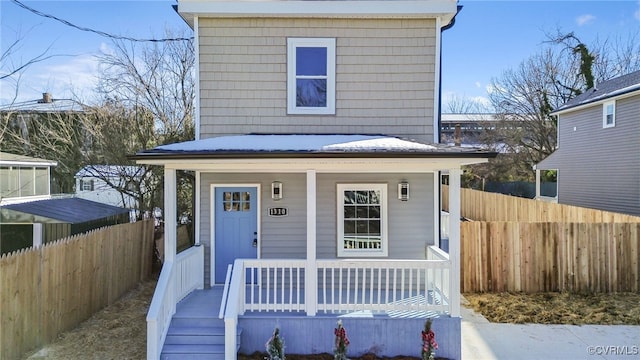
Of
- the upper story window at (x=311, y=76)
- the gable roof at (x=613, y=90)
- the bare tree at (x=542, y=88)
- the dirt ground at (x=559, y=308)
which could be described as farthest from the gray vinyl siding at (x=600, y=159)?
the upper story window at (x=311, y=76)

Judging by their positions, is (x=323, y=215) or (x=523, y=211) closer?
(x=323, y=215)

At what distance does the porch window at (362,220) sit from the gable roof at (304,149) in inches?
50.7

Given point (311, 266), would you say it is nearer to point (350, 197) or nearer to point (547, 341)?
point (350, 197)

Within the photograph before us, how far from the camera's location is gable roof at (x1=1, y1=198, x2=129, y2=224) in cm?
974

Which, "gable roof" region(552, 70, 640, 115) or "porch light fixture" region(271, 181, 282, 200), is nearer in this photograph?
"porch light fixture" region(271, 181, 282, 200)

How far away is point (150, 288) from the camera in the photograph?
920 centimetres

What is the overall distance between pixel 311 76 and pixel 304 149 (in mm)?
2565

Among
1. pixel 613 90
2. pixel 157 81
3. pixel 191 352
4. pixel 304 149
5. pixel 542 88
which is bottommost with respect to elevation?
pixel 191 352

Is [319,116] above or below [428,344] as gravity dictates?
above

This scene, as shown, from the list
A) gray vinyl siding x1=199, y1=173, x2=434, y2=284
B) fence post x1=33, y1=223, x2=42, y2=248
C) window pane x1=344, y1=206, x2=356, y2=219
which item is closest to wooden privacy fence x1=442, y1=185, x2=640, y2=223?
gray vinyl siding x1=199, y1=173, x2=434, y2=284

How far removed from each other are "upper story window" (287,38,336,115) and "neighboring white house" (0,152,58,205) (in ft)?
34.6

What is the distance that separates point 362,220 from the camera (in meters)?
7.67

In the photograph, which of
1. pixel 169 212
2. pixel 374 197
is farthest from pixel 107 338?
pixel 374 197

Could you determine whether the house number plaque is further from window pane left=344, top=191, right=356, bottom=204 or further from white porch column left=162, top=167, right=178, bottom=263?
white porch column left=162, top=167, right=178, bottom=263
